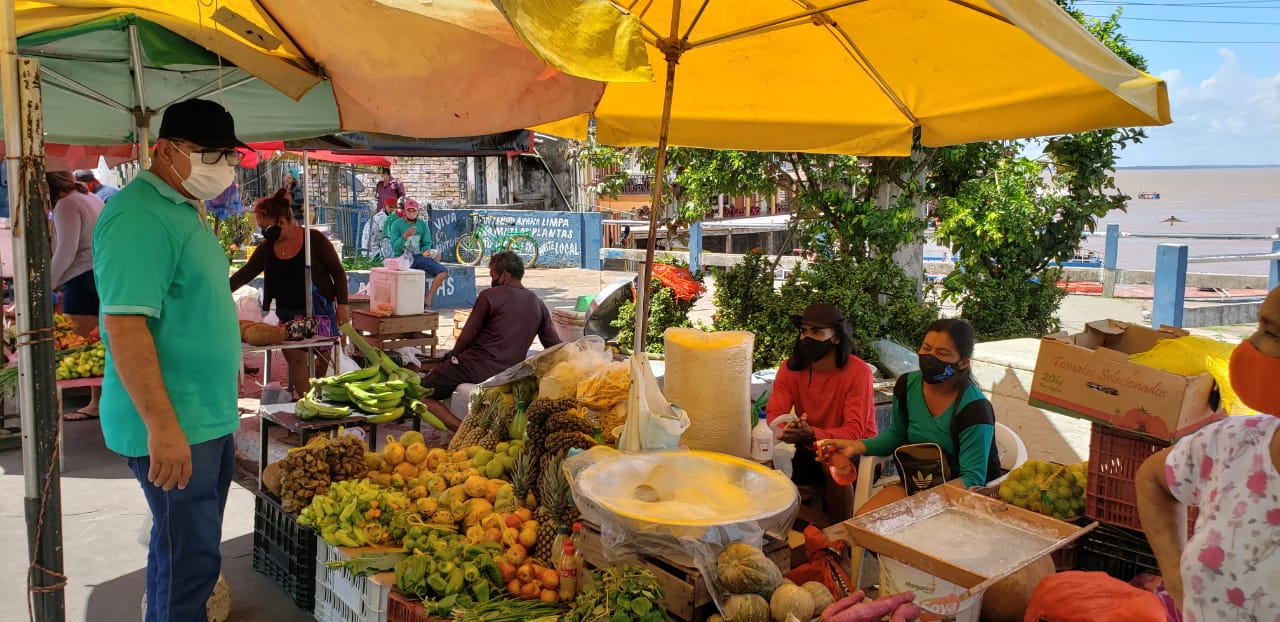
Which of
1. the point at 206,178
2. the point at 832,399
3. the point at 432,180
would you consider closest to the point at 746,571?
the point at 832,399

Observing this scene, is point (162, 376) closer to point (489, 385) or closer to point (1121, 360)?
point (489, 385)

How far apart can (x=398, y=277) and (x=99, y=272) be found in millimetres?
6173

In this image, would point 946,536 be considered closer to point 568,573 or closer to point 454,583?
point 568,573

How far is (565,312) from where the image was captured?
845 centimetres

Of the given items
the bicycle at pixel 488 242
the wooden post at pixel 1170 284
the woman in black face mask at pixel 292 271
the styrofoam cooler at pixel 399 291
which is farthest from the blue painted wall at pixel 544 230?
the wooden post at pixel 1170 284

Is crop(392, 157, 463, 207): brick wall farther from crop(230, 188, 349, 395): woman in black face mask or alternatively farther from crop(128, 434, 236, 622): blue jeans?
crop(128, 434, 236, 622): blue jeans

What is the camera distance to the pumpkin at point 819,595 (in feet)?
8.83

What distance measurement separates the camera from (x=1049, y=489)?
10.5 feet

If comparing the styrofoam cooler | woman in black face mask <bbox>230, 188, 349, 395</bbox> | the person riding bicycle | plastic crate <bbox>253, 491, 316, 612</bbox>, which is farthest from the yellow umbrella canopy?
the person riding bicycle

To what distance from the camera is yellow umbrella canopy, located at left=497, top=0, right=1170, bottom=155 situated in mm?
2660

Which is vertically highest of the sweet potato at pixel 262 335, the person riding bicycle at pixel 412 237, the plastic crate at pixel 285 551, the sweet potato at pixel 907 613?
the person riding bicycle at pixel 412 237

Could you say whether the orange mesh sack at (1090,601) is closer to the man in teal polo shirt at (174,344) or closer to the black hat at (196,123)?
the man in teal polo shirt at (174,344)

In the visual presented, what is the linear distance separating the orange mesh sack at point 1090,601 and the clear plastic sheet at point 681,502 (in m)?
0.80

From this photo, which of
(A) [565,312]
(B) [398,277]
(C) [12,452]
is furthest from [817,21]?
(C) [12,452]
